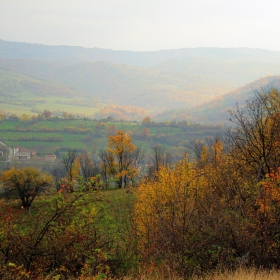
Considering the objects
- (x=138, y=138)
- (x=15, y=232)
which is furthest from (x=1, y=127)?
(x=15, y=232)

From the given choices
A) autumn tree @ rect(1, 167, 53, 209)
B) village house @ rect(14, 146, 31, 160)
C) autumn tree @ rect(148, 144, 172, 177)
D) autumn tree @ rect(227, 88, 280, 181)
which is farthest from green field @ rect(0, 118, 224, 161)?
autumn tree @ rect(227, 88, 280, 181)

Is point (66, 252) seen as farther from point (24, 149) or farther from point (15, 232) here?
point (24, 149)

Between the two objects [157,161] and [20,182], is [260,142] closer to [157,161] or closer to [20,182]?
[20,182]

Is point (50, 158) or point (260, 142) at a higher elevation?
point (260, 142)

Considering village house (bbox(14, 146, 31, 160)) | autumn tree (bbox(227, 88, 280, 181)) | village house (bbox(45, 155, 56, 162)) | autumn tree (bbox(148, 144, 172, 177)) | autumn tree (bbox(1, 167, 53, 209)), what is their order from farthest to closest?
village house (bbox(14, 146, 31, 160)) → village house (bbox(45, 155, 56, 162)) → autumn tree (bbox(148, 144, 172, 177)) → autumn tree (bbox(1, 167, 53, 209)) → autumn tree (bbox(227, 88, 280, 181))

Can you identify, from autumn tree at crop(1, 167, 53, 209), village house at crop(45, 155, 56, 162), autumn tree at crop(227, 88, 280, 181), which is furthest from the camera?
village house at crop(45, 155, 56, 162)

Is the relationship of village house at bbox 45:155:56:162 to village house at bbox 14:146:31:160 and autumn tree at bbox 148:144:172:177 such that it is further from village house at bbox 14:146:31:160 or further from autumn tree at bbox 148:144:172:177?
autumn tree at bbox 148:144:172:177

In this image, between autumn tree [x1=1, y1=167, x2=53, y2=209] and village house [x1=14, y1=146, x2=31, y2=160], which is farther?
village house [x1=14, y1=146, x2=31, y2=160]

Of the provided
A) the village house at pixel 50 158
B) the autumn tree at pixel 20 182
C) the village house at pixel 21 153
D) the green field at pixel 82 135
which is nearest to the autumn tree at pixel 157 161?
the autumn tree at pixel 20 182

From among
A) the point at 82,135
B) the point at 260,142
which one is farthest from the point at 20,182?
the point at 82,135

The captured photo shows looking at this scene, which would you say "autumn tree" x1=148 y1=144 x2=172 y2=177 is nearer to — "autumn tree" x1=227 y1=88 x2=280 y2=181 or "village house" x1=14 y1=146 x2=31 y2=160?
"autumn tree" x1=227 y1=88 x2=280 y2=181

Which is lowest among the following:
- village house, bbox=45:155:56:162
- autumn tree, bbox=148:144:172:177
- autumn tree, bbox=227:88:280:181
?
village house, bbox=45:155:56:162

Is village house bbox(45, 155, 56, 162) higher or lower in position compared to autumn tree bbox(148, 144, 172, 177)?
lower

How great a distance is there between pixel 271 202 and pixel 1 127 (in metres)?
202
